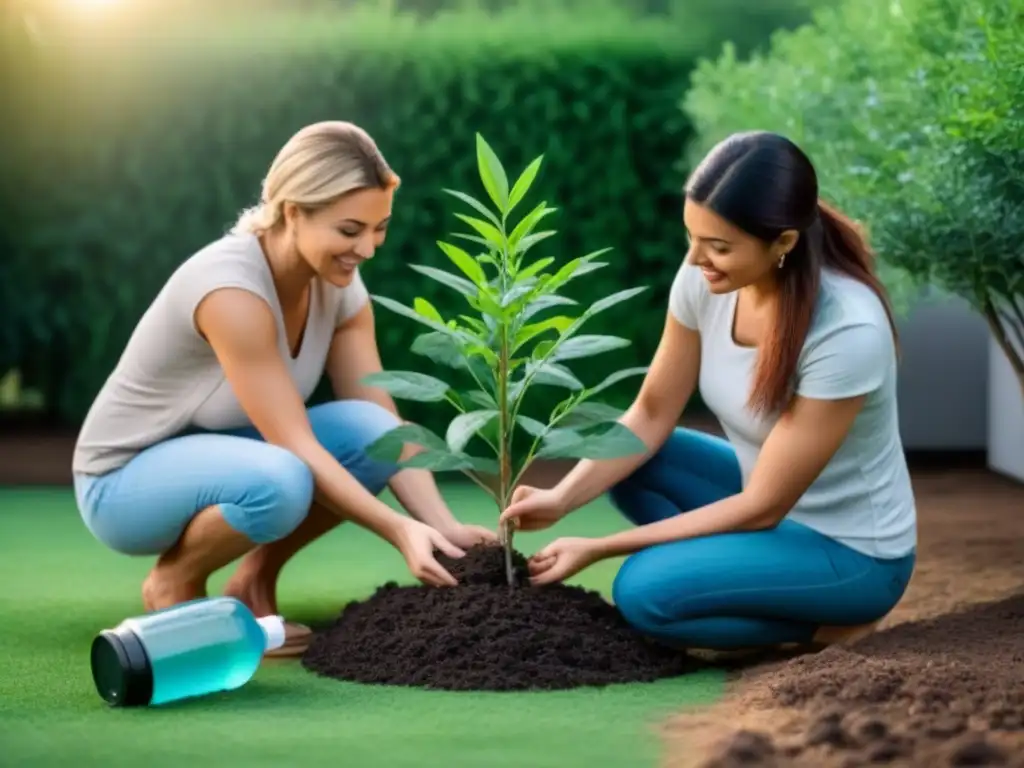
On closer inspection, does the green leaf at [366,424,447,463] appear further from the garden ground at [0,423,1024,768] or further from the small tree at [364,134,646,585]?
the garden ground at [0,423,1024,768]

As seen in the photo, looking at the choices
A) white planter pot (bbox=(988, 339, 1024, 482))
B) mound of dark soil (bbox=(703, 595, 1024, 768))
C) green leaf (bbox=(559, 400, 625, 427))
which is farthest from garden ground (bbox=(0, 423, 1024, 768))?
white planter pot (bbox=(988, 339, 1024, 482))

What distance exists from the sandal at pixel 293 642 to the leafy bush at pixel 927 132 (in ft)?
6.58

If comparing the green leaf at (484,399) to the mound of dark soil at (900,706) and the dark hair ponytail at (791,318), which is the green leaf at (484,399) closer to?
the dark hair ponytail at (791,318)

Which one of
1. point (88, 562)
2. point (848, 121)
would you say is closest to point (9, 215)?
point (88, 562)

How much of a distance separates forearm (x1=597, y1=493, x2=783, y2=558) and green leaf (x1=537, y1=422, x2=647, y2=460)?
0.18 metres

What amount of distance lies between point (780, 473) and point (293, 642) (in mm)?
1165

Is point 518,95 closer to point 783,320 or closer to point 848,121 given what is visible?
point 848,121

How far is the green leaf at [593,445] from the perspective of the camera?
350cm

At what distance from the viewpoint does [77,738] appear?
2971mm

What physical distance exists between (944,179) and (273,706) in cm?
248

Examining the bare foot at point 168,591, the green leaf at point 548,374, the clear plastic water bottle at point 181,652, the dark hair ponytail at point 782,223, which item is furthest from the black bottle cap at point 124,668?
the dark hair ponytail at point 782,223

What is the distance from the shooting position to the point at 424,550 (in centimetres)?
355

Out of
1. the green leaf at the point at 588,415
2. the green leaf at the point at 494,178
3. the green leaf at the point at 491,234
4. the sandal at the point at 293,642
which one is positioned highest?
the green leaf at the point at 494,178

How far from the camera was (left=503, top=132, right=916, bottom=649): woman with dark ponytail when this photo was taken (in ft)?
11.0
